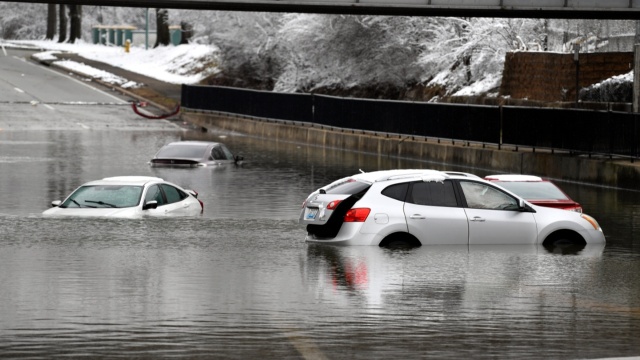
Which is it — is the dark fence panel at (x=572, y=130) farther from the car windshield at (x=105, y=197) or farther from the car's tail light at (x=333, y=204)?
the car's tail light at (x=333, y=204)

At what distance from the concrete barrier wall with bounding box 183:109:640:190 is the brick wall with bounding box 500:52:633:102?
551 cm

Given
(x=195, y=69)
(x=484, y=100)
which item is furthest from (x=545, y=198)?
(x=195, y=69)

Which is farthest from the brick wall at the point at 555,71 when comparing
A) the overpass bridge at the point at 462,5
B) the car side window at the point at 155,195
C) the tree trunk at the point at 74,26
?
the tree trunk at the point at 74,26

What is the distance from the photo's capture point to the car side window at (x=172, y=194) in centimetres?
2399

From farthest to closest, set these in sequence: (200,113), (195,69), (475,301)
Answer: (195,69)
(200,113)
(475,301)

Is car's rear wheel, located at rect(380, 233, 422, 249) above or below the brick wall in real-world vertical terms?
below

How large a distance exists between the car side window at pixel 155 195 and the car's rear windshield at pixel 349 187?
494 centimetres

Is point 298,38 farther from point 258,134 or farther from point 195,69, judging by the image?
point 195,69

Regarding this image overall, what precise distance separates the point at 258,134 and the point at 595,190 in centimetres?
2704

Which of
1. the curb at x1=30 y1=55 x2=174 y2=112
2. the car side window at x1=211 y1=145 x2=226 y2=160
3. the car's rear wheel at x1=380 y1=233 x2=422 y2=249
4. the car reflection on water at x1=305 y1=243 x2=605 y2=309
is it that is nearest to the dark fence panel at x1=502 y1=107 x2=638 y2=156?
the car side window at x1=211 y1=145 x2=226 y2=160

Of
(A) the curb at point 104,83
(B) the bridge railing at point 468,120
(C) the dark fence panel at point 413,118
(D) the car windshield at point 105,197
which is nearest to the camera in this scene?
(D) the car windshield at point 105,197

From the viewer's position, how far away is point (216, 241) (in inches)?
802

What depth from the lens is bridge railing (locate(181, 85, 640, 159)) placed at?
3775 centimetres

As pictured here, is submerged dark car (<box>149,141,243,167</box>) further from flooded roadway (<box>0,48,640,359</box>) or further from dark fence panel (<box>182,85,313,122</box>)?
dark fence panel (<box>182,85,313,122</box>)
